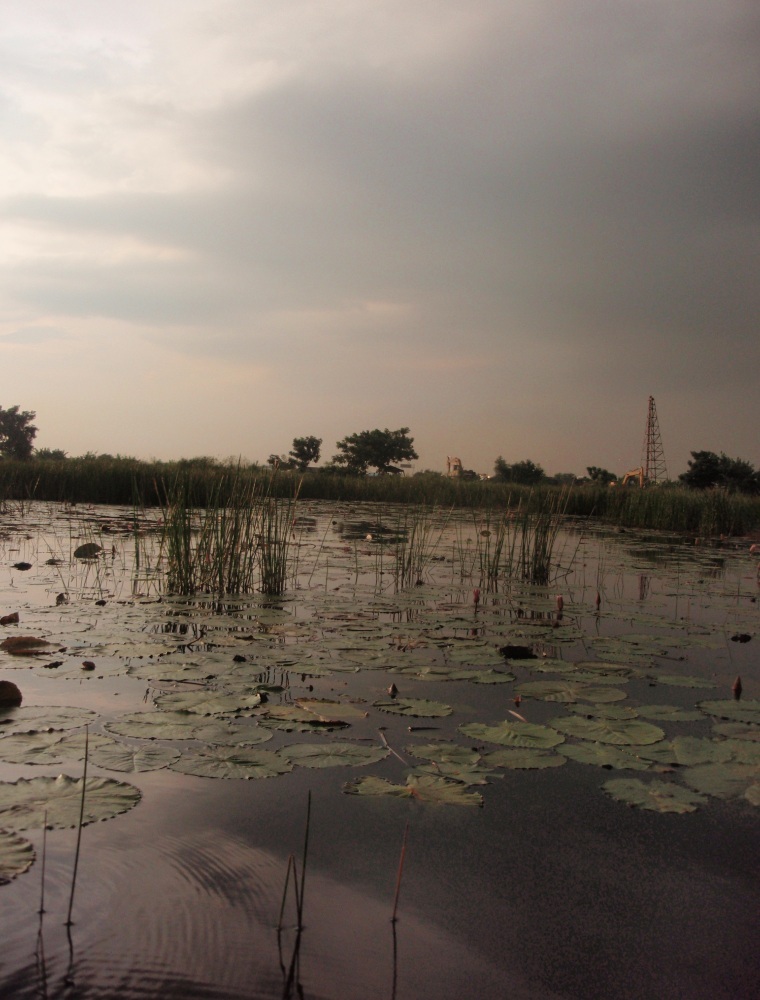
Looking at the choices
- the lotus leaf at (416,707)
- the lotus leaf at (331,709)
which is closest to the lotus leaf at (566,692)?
the lotus leaf at (416,707)

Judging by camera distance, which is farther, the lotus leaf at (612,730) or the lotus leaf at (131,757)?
the lotus leaf at (612,730)

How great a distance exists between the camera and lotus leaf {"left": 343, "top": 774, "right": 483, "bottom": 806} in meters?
1.92

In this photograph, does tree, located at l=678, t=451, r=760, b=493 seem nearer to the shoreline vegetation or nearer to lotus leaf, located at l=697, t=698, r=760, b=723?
the shoreline vegetation

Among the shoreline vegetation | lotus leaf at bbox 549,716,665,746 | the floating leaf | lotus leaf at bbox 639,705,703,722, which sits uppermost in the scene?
the shoreline vegetation

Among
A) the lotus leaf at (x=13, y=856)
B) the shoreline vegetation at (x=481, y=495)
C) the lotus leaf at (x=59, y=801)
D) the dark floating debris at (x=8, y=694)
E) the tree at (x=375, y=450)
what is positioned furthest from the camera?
the tree at (x=375, y=450)

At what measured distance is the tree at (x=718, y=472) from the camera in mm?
27922

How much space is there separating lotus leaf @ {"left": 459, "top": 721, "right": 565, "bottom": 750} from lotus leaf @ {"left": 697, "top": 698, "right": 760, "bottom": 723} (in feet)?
2.30

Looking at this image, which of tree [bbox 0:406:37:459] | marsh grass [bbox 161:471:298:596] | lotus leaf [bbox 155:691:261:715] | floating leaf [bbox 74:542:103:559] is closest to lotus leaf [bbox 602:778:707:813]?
lotus leaf [bbox 155:691:261:715]

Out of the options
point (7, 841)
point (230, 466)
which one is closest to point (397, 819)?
point (7, 841)

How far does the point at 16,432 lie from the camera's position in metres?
35.5

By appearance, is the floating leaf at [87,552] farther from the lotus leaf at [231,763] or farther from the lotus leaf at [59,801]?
the lotus leaf at [59,801]

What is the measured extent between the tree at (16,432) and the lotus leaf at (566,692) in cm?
3513

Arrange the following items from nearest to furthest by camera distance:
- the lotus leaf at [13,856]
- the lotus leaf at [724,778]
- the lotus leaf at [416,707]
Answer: the lotus leaf at [13,856] < the lotus leaf at [724,778] < the lotus leaf at [416,707]

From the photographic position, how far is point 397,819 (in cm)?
183
